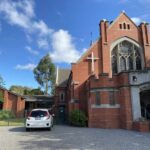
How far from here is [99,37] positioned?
2889 centimetres

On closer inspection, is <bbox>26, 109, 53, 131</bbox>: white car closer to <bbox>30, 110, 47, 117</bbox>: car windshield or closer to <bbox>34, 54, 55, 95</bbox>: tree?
<bbox>30, 110, 47, 117</bbox>: car windshield

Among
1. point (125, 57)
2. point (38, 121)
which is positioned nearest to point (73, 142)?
point (38, 121)

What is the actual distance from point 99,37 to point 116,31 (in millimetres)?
2462

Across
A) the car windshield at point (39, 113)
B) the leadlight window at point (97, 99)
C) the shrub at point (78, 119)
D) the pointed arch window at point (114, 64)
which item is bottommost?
the shrub at point (78, 119)

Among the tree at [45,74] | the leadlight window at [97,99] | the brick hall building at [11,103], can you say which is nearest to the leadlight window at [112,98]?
the leadlight window at [97,99]

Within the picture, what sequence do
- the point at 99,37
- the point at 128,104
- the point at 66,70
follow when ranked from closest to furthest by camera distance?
the point at 128,104, the point at 99,37, the point at 66,70

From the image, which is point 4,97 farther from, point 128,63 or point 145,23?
point 145,23

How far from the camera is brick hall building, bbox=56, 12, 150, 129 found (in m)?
20.1

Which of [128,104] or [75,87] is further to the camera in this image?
[75,87]

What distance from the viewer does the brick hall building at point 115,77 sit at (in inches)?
791

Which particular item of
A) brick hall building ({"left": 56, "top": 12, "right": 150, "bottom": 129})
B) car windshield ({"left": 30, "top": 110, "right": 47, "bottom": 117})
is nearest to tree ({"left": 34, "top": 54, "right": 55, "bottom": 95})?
brick hall building ({"left": 56, "top": 12, "right": 150, "bottom": 129})

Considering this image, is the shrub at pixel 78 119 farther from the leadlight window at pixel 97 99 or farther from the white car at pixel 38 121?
the white car at pixel 38 121

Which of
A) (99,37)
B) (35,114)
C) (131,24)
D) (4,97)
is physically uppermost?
(131,24)

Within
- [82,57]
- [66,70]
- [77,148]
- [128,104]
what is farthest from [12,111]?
[77,148]
